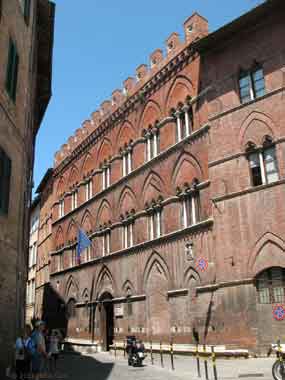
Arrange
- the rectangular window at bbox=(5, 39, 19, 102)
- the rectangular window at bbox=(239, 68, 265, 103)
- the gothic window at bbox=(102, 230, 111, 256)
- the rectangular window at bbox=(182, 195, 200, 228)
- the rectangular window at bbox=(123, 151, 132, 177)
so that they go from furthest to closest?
the gothic window at bbox=(102, 230, 111, 256) → the rectangular window at bbox=(123, 151, 132, 177) → the rectangular window at bbox=(182, 195, 200, 228) → the rectangular window at bbox=(239, 68, 265, 103) → the rectangular window at bbox=(5, 39, 19, 102)

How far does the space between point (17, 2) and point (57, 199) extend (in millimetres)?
23333

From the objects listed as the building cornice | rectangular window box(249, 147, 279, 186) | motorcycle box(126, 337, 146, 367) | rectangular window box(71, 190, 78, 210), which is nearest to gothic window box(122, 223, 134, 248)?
the building cornice

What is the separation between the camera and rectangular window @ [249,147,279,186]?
16188mm

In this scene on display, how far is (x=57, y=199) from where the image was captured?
3575 cm

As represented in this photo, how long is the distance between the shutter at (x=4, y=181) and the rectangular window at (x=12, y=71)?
75.2 inches

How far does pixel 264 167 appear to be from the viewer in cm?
1644

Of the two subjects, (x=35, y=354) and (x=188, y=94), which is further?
(x=188, y=94)

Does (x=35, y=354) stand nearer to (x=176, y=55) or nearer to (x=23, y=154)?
(x=23, y=154)

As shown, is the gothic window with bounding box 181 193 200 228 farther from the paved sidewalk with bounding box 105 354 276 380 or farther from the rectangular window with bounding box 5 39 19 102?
the rectangular window with bounding box 5 39 19 102

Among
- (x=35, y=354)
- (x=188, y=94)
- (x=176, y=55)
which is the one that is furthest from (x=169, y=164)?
(x=35, y=354)

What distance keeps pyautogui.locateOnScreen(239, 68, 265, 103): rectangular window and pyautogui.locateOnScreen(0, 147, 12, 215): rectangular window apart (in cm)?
973

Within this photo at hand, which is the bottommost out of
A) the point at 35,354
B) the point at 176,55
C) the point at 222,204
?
the point at 35,354

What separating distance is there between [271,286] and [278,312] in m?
0.89

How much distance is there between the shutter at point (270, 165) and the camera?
Result: 1612 cm
